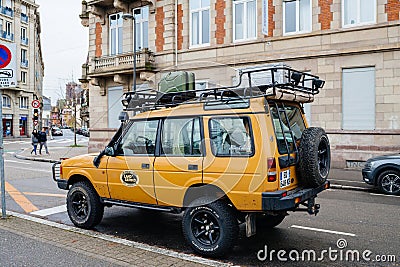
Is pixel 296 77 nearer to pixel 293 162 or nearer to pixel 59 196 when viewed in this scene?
pixel 293 162

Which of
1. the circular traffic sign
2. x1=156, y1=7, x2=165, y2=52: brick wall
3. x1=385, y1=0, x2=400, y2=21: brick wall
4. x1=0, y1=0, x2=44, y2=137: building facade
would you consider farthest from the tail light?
x1=0, y1=0, x2=44, y2=137: building facade

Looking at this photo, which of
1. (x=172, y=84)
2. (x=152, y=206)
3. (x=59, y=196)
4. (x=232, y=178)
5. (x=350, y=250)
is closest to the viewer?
(x=232, y=178)

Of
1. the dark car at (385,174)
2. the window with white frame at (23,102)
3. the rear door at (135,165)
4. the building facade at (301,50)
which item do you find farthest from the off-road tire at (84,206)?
the window with white frame at (23,102)

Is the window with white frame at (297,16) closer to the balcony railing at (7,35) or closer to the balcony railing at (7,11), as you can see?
the balcony railing at (7,35)

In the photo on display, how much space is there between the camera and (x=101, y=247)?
222 inches

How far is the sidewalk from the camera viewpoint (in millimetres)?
5020

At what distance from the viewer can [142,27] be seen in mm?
22047

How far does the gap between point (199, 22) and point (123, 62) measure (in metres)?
4.80

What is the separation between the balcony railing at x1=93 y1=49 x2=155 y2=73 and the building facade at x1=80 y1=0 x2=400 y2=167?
5cm

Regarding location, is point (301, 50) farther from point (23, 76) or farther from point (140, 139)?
point (23, 76)

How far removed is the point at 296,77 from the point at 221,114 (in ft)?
4.33

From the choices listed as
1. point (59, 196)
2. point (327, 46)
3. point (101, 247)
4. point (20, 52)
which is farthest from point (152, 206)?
point (20, 52)

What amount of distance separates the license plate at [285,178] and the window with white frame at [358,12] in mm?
12332

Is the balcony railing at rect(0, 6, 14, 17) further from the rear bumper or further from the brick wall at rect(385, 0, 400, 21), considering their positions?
the rear bumper
